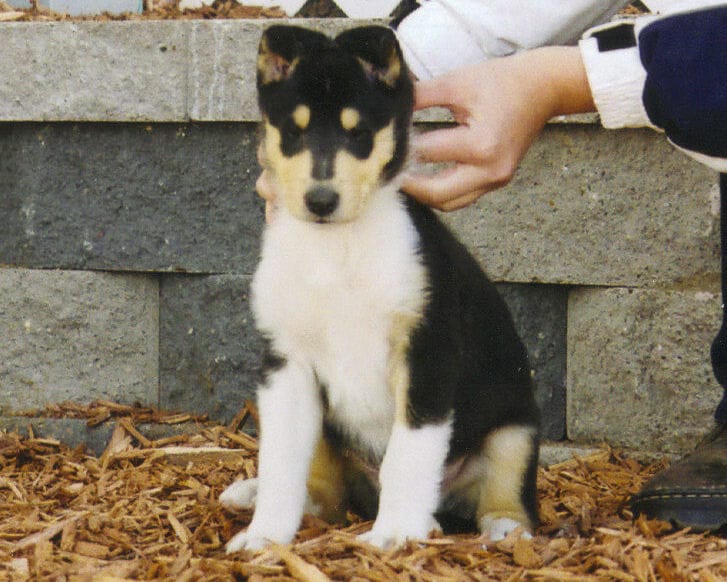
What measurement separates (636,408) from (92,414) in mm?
→ 1753

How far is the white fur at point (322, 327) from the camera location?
256 centimetres

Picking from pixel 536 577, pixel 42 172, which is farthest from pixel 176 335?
pixel 536 577

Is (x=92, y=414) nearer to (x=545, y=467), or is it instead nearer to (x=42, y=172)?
(x=42, y=172)

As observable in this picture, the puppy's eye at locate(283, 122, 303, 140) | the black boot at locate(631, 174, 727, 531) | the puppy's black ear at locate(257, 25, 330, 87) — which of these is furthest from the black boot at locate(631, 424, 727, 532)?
the puppy's black ear at locate(257, 25, 330, 87)

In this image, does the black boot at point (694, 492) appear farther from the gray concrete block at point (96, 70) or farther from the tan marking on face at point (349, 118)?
the gray concrete block at point (96, 70)

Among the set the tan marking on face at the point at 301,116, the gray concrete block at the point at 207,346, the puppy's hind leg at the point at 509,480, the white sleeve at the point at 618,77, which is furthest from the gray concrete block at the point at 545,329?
the tan marking on face at the point at 301,116

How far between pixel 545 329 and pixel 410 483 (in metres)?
1.26

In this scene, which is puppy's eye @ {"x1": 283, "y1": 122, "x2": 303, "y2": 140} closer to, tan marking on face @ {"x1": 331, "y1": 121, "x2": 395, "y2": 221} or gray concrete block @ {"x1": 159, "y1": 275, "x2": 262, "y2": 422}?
tan marking on face @ {"x1": 331, "y1": 121, "x2": 395, "y2": 221}

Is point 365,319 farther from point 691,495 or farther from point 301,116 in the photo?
point 691,495

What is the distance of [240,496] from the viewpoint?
2.96 metres

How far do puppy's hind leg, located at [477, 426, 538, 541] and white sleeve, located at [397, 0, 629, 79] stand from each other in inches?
36.9

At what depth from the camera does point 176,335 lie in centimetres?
380

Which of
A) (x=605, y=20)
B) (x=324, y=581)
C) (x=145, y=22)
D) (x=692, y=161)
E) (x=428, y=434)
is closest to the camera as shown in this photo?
(x=324, y=581)

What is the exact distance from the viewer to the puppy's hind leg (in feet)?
9.02
